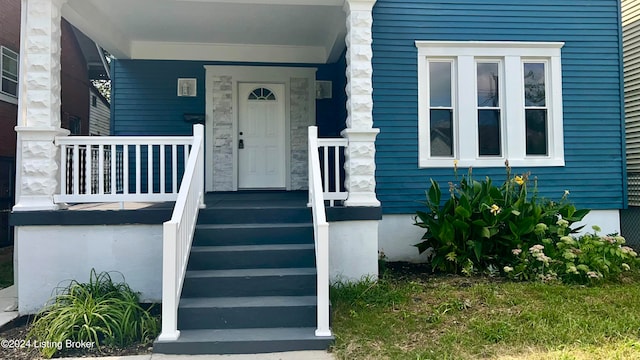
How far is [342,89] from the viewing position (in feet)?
21.0

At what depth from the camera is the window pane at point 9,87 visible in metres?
8.13

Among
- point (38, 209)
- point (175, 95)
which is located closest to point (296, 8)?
point (175, 95)

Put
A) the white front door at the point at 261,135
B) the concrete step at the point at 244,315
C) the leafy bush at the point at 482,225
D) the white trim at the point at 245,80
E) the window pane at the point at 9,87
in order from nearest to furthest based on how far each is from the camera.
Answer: the concrete step at the point at 244,315 < the leafy bush at the point at 482,225 < the white trim at the point at 245,80 < the white front door at the point at 261,135 < the window pane at the point at 9,87

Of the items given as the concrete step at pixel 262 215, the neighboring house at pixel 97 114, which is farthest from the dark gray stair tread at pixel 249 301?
the neighboring house at pixel 97 114

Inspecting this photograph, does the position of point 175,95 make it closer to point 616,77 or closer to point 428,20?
point 428,20

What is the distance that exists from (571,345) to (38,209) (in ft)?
15.6

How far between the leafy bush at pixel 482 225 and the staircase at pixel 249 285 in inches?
60.5

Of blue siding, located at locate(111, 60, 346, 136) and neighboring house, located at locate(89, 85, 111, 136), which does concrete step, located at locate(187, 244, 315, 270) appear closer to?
blue siding, located at locate(111, 60, 346, 136)

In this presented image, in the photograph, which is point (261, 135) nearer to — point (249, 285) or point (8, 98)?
point (249, 285)

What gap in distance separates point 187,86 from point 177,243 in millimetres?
4015

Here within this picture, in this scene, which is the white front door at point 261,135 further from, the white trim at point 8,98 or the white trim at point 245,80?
the white trim at point 8,98

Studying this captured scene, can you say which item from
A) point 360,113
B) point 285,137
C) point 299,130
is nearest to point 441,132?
point 360,113

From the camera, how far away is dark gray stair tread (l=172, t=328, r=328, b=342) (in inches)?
121

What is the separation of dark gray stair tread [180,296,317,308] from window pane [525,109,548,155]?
396 cm
